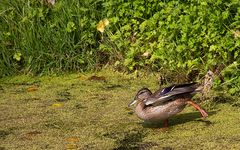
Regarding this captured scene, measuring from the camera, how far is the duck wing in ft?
17.8

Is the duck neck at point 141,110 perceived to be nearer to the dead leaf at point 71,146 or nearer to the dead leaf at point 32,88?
the dead leaf at point 71,146

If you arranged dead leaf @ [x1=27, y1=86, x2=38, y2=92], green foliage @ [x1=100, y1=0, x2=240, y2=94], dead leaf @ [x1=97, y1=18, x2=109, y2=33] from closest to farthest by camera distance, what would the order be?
green foliage @ [x1=100, y1=0, x2=240, y2=94]
dead leaf @ [x1=27, y1=86, x2=38, y2=92]
dead leaf @ [x1=97, y1=18, x2=109, y2=33]

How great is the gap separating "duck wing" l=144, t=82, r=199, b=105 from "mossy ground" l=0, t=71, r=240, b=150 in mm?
281

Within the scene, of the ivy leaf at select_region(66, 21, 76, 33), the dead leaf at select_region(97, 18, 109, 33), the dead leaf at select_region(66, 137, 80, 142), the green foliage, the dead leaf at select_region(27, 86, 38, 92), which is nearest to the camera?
the dead leaf at select_region(66, 137, 80, 142)

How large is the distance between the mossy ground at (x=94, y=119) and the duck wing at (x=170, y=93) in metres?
0.28

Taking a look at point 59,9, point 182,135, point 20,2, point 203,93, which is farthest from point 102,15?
point 182,135

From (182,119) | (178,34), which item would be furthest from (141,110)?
(178,34)

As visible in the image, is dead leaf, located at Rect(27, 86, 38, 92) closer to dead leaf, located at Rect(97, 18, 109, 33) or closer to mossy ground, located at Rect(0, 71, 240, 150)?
mossy ground, located at Rect(0, 71, 240, 150)

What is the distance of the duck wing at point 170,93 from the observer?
214 inches

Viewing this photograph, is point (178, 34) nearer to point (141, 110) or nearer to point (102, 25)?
point (102, 25)

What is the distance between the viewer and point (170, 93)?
5.43 metres

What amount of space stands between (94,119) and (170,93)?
88 centimetres

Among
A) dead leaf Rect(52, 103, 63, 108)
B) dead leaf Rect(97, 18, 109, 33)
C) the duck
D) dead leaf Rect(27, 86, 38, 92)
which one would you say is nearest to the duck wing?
the duck

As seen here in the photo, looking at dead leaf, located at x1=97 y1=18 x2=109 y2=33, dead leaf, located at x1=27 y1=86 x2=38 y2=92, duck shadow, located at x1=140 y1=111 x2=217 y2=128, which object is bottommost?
duck shadow, located at x1=140 y1=111 x2=217 y2=128
